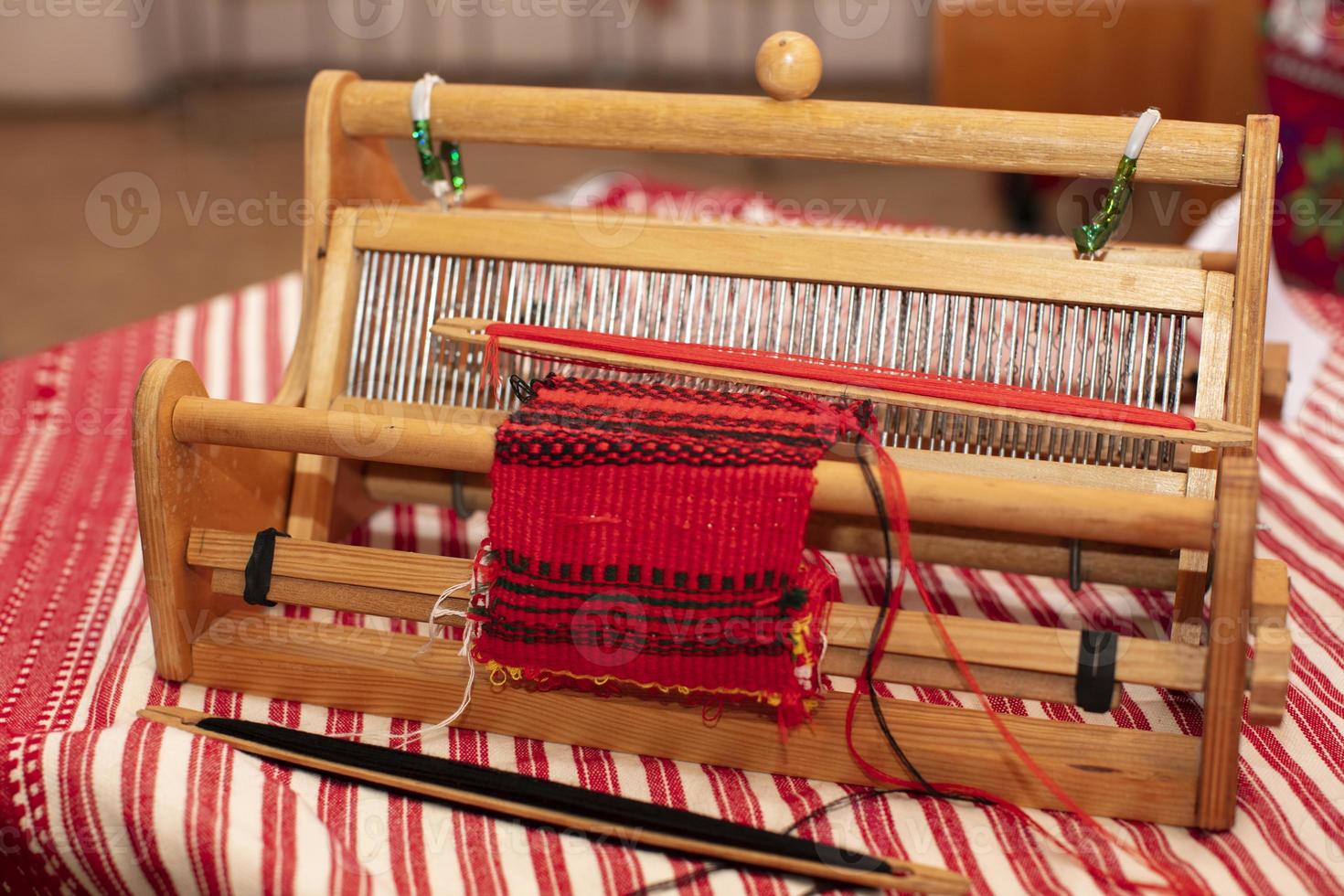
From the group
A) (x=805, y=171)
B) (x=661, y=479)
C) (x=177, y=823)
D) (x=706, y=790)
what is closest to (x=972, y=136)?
(x=661, y=479)

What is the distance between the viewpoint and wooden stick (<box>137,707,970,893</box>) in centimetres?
83

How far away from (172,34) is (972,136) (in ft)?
14.6

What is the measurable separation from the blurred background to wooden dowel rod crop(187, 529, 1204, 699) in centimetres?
179

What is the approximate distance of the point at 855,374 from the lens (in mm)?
979

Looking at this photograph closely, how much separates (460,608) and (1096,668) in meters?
0.48

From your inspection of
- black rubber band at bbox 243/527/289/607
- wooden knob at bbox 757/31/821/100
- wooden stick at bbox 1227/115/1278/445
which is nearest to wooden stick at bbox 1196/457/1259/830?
wooden stick at bbox 1227/115/1278/445

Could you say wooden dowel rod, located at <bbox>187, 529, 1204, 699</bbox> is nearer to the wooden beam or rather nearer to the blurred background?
the wooden beam

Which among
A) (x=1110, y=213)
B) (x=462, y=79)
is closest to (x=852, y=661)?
(x=1110, y=213)

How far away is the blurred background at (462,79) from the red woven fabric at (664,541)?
1.83 m

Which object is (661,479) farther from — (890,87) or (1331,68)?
(890,87)

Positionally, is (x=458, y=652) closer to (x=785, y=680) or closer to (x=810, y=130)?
(x=785, y=680)

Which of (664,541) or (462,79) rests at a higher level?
(462,79)

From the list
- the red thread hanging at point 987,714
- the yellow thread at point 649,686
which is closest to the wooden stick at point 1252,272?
→ the red thread hanging at point 987,714

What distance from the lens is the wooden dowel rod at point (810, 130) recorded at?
105 centimetres
